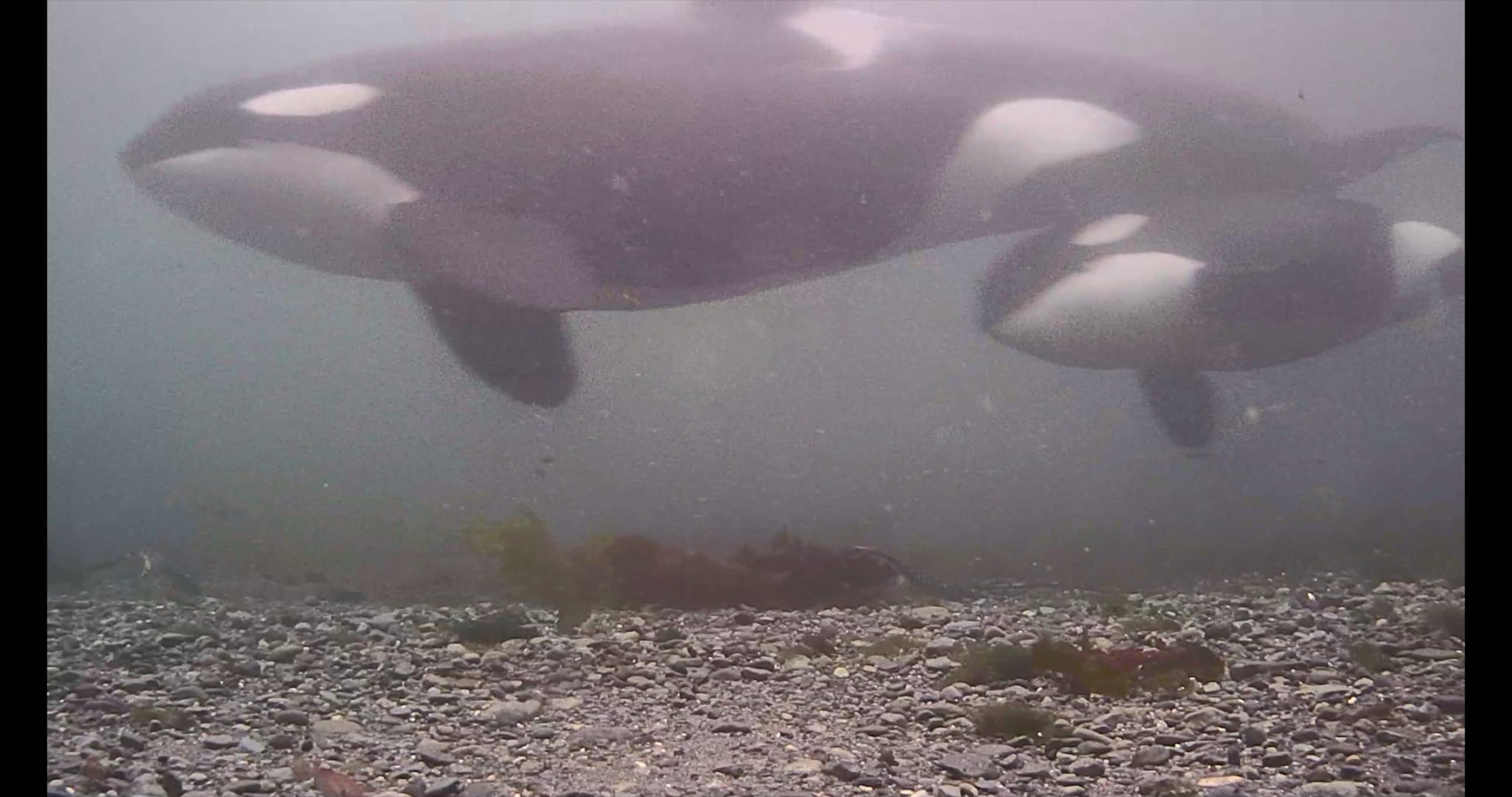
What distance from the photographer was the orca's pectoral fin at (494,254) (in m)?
0.81

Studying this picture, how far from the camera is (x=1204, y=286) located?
863 millimetres

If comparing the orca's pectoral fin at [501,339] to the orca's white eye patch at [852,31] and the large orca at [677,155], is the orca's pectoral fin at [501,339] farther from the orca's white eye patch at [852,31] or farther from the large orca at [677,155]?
the orca's white eye patch at [852,31]

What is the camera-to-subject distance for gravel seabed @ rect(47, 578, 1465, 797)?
0.67 m

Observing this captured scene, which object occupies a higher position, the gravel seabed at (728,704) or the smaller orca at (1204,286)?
the smaller orca at (1204,286)

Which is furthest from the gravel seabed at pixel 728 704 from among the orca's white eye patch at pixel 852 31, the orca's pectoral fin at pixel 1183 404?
the orca's white eye patch at pixel 852 31

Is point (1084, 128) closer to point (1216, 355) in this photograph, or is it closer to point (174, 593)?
point (1216, 355)

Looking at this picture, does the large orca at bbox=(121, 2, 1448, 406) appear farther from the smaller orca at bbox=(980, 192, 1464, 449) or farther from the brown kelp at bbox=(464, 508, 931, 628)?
the brown kelp at bbox=(464, 508, 931, 628)

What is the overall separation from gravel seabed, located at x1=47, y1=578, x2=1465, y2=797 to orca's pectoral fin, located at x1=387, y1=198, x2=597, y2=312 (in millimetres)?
343

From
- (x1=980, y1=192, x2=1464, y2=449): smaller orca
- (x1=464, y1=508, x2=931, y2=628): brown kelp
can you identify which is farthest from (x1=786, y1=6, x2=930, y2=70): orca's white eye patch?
(x1=464, y1=508, x2=931, y2=628): brown kelp

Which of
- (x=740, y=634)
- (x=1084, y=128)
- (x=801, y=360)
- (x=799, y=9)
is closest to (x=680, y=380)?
(x=801, y=360)

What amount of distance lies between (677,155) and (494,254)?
0.22 m

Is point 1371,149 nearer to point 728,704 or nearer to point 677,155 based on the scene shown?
point 677,155

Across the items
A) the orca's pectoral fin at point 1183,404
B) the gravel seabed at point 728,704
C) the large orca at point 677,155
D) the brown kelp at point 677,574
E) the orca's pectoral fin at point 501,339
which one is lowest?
the gravel seabed at point 728,704

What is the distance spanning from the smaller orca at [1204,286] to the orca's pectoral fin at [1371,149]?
0.11 feet
